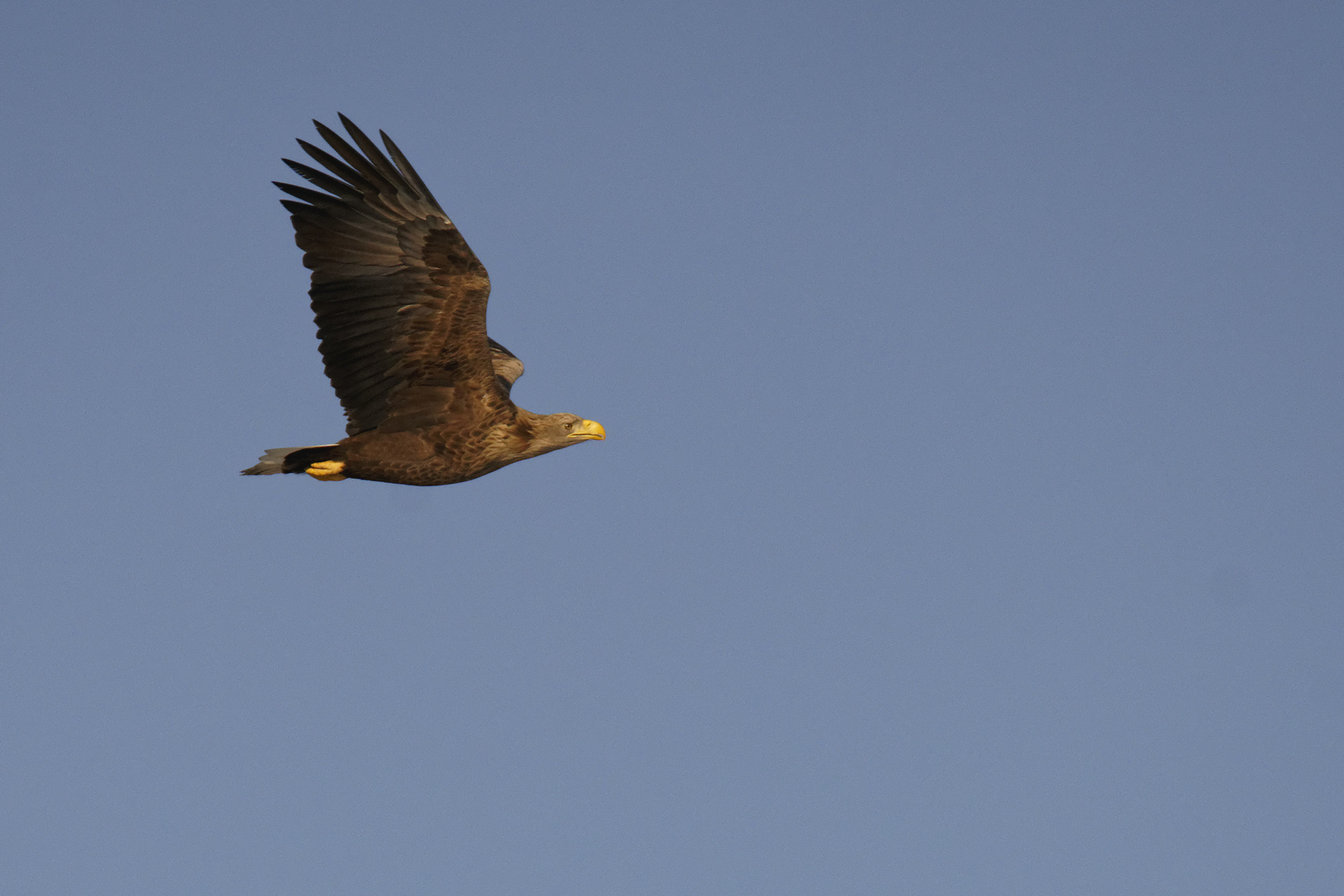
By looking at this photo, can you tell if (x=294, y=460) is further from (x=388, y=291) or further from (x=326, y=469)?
(x=388, y=291)

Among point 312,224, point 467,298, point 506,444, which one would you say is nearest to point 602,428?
point 506,444

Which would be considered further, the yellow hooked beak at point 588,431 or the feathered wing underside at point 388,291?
the yellow hooked beak at point 588,431

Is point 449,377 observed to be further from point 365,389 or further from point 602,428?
point 602,428

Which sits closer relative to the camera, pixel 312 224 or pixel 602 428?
pixel 312 224

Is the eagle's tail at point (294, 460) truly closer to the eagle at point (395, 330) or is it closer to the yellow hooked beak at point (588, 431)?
the eagle at point (395, 330)

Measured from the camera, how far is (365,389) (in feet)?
39.2

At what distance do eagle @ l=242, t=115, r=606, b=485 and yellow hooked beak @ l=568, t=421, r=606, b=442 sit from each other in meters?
0.36

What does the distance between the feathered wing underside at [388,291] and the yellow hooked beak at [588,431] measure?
0.71 m

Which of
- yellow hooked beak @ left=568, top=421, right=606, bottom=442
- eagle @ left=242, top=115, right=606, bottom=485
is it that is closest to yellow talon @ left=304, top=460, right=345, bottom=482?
eagle @ left=242, top=115, right=606, bottom=485

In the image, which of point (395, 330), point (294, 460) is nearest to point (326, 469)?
point (294, 460)

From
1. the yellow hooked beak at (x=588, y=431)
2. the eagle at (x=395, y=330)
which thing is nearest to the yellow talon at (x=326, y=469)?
the eagle at (x=395, y=330)

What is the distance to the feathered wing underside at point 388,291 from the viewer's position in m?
11.5

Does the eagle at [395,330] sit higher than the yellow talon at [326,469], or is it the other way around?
the eagle at [395,330]

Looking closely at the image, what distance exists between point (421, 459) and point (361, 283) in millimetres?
1315
